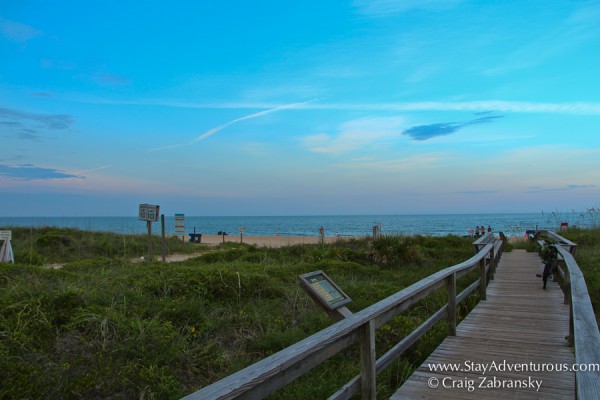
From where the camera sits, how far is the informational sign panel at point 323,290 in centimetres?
423

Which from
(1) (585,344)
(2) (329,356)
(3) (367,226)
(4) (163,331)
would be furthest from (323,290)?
(3) (367,226)

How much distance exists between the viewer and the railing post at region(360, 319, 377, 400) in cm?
364

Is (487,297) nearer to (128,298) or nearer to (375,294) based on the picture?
(375,294)

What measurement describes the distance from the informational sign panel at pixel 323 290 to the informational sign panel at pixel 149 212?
13.3 metres

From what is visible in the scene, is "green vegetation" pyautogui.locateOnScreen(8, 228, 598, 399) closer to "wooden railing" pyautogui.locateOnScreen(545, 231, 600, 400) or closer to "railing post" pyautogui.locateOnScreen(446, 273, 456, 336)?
"railing post" pyautogui.locateOnScreen(446, 273, 456, 336)

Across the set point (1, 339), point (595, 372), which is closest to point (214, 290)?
point (1, 339)

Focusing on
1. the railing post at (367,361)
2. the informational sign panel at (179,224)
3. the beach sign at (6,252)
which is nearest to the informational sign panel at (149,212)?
the informational sign panel at (179,224)

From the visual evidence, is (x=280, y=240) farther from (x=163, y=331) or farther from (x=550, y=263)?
(x=163, y=331)

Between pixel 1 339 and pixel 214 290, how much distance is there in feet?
11.7

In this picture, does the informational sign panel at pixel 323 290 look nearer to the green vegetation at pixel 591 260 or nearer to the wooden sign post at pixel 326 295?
the wooden sign post at pixel 326 295

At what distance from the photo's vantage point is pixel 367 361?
366 centimetres

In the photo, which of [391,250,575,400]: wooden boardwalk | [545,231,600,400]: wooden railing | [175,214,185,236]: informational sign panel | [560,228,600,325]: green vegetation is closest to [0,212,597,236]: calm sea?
[560,228,600,325]: green vegetation

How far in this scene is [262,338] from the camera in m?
6.07

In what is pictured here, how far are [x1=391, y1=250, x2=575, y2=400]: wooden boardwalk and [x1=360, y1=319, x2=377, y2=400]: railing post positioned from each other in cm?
62
